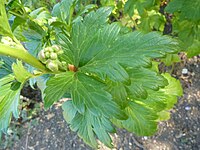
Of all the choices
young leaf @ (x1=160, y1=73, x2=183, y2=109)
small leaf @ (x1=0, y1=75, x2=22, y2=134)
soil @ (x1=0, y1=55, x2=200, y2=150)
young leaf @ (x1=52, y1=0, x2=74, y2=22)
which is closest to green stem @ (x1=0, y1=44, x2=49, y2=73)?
small leaf @ (x1=0, y1=75, x2=22, y2=134)

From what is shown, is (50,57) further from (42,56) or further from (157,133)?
(157,133)

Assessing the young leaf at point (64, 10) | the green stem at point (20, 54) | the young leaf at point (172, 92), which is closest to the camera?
the green stem at point (20, 54)

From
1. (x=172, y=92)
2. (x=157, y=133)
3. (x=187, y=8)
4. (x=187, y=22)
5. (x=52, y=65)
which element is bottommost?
(x=157, y=133)

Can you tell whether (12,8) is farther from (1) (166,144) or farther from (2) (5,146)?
(2) (5,146)

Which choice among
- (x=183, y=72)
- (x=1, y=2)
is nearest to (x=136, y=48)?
(x=1, y=2)

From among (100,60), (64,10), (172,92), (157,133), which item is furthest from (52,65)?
(157,133)

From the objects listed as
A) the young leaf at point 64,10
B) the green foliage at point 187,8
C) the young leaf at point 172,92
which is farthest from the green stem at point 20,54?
the green foliage at point 187,8

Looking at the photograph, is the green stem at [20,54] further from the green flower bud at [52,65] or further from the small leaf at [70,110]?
the small leaf at [70,110]

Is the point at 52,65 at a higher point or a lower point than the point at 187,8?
higher

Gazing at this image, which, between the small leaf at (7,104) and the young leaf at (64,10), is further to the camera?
the young leaf at (64,10)
